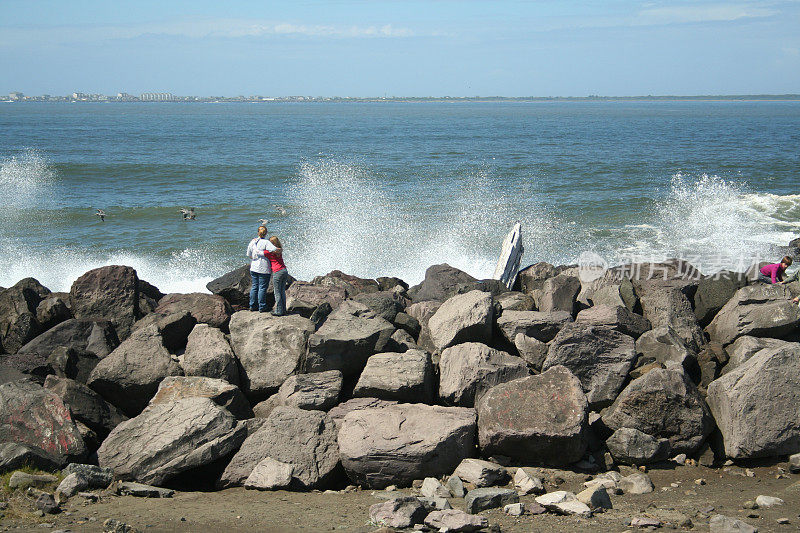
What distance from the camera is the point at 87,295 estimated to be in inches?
407

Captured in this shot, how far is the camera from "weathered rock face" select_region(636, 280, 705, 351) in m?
8.82

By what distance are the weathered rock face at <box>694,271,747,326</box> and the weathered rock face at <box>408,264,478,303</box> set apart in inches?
124

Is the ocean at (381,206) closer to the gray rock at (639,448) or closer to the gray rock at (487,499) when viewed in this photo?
the gray rock at (639,448)

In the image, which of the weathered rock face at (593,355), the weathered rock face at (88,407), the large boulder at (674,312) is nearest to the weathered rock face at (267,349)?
the weathered rock face at (88,407)

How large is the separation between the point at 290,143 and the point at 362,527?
48575 mm

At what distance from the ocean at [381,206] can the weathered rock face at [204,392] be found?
8.62 metres

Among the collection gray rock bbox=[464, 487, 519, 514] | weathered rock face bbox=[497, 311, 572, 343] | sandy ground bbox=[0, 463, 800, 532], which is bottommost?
sandy ground bbox=[0, 463, 800, 532]

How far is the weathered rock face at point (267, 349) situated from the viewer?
8.03 meters

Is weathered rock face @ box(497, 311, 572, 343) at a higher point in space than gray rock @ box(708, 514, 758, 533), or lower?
higher

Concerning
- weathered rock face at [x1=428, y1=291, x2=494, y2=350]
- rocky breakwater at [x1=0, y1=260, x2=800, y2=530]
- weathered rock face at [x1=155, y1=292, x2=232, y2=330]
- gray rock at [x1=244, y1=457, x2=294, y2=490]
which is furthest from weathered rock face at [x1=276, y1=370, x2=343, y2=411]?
weathered rock face at [x1=155, y1=292, x2=232, y2=330]

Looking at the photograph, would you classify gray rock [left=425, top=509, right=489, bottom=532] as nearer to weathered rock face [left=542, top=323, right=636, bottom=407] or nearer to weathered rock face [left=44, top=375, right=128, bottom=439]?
weathered rock face [left=542, top=323, right=636, bottom=407]

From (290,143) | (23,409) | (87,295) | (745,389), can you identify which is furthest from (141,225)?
(290,143)

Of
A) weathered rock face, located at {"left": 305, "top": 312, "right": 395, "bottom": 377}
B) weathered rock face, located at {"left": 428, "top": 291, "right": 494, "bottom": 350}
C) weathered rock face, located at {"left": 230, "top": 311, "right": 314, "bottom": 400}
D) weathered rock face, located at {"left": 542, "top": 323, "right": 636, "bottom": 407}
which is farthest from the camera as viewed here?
weathered rock face, located at {"left": 428, "top": 291, "right": 494, "bottom": 350}

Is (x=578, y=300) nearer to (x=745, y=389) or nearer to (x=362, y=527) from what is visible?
(x=745, y=389)
